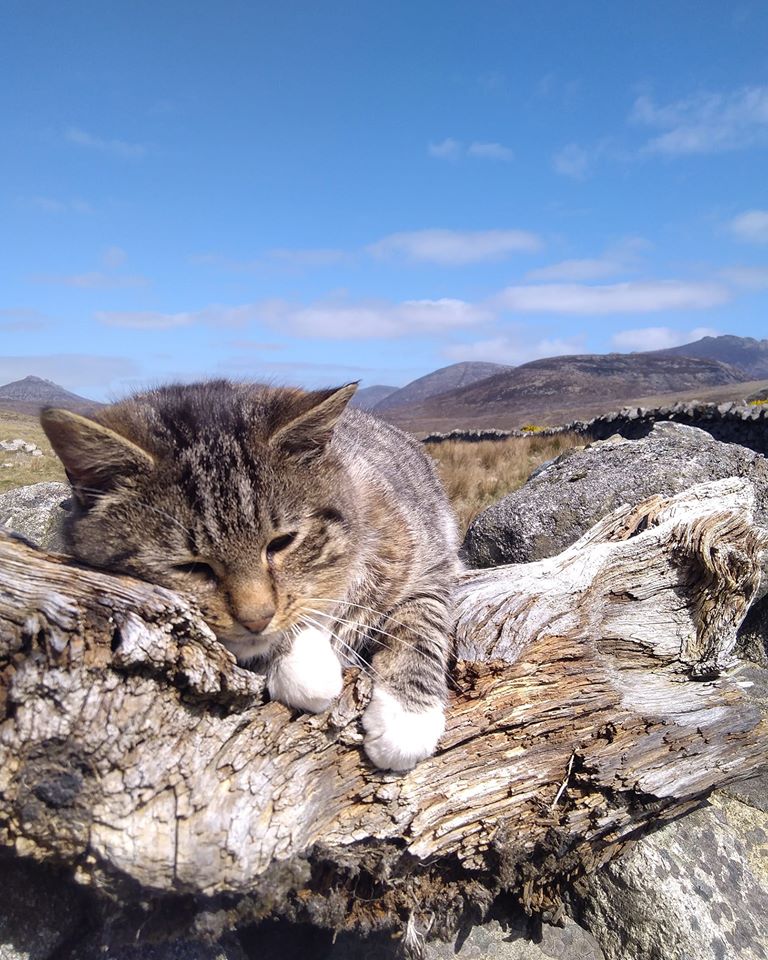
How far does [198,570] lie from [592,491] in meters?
4.59

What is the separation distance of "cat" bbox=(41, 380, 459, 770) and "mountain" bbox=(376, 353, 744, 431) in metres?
64.0

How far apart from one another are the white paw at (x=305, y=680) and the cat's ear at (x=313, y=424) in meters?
0.82

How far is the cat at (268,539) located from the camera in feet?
7.56

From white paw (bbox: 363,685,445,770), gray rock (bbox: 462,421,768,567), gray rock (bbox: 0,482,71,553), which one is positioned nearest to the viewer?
white paw (bbox: 363,685,445,770)

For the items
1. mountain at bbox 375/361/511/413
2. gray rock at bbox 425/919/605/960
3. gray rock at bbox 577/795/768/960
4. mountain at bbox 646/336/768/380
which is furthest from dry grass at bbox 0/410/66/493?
mountain at bbox 646/336/768/380

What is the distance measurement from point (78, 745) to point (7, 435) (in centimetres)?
2818

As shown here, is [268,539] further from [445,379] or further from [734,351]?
[734,351]

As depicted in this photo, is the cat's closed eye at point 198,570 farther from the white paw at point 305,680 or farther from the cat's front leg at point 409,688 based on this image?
the cat's front leg at point 409,688

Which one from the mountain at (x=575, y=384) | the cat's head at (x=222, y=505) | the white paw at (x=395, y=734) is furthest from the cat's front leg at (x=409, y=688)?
the mountain at (x=575, y=384)

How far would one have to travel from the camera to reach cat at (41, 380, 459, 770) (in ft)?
7.56

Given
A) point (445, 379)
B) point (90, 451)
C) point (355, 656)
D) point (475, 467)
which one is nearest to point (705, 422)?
point (475, 467)

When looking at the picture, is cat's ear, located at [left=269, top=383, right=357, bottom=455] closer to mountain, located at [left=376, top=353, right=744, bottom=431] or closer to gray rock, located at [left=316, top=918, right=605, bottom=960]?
gray rock, located at [left=316, top=918, right=605, bottom=960]

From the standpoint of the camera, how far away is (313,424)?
8.60ft

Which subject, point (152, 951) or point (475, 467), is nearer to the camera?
point (152, 951)
